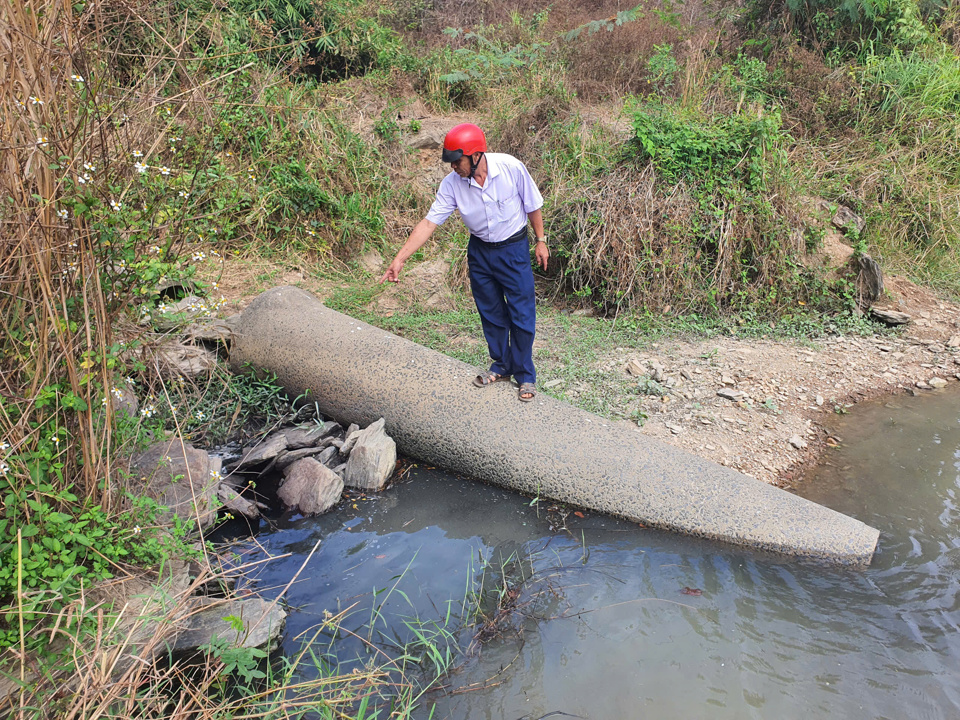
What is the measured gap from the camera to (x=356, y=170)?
6520 mm

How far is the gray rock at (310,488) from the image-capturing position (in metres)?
3.61

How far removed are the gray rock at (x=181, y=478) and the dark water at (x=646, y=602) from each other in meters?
0.42

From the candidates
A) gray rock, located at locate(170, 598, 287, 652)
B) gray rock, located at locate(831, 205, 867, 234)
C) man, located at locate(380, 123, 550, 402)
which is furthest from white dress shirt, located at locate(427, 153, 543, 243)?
gray rock, located at locate(831, 205, 867, 234)

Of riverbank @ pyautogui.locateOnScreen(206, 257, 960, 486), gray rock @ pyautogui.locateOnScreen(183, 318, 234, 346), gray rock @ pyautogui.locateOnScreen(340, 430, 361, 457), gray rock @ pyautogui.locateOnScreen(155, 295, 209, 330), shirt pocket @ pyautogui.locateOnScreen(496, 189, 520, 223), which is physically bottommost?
gray rock @ pyautogui.locateOnScreen(340, 430, 361, 457)

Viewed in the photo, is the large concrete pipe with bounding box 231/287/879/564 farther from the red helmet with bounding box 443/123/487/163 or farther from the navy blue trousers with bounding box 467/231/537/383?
the red helmet with bounding box 443/123/487/163

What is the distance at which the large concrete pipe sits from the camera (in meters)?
3.20

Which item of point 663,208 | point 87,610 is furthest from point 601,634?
point 663,208

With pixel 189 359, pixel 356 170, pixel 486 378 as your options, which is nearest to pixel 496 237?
pixel 486 378

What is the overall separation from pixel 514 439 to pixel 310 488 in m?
1.18

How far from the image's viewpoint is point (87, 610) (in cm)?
228

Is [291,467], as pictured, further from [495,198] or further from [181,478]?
[495,198]

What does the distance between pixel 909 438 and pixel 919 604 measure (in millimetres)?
1607

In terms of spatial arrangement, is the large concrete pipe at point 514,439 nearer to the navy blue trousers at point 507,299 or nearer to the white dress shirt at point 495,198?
the navy blue trousers at point 507,299

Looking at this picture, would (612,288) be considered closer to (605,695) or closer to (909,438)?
(909,438)
